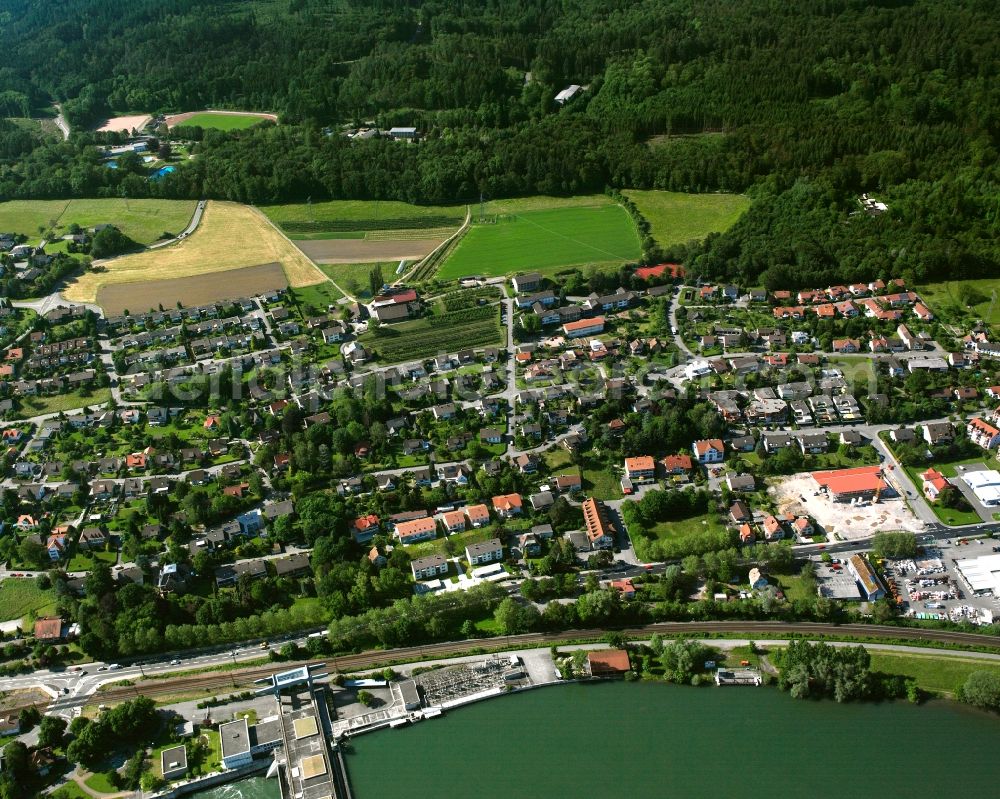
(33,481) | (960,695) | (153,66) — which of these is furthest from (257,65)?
(960,695)

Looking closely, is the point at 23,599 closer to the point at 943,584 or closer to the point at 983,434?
the point at 943,584

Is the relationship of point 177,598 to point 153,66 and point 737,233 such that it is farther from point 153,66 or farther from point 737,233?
point 153,66

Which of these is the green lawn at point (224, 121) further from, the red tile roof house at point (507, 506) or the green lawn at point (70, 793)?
the green lawn at point (70, 793)

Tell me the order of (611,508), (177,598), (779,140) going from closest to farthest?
(177,598) < (611,508) < (779,140)

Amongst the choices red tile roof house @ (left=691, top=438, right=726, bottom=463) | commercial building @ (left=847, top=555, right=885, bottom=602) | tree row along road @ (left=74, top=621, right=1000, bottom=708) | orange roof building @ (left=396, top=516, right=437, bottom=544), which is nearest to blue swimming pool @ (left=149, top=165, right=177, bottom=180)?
orange roof building @ (left=396, top=516, right=437, bottom=544)

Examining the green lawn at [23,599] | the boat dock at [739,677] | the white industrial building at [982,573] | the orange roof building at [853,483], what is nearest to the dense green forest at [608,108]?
the orange roof building at [853,483]

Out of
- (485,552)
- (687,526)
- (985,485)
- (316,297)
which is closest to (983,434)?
(985,485)
